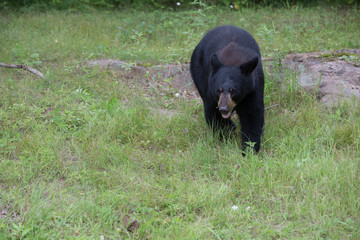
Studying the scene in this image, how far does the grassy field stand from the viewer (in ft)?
11.0

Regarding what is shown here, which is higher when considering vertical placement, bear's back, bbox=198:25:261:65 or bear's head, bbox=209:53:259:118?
bear's back, bbox=198:25:261:65

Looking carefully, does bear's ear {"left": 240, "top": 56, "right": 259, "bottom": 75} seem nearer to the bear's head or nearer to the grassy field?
the bear's head

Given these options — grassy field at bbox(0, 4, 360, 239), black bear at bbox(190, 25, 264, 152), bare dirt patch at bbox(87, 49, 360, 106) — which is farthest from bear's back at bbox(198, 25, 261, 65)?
bare dirt patch at bbox(87, 49, 360, 106)

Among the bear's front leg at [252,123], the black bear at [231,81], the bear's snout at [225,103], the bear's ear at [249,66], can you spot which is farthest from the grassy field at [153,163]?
the bear's ear at [249,66]

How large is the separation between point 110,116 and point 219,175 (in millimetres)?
1758

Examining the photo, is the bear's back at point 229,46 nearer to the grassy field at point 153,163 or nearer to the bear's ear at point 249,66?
the bear's ear at point 249,66

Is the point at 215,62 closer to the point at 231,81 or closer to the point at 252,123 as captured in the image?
the point at 231,81

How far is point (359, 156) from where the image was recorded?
164 inches

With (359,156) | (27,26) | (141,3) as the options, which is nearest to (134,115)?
(359,156)

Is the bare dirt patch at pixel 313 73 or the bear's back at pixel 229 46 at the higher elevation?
the bear's back at pixel 229 46

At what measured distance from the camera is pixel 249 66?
13.5 ft

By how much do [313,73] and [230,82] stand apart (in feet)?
7.35

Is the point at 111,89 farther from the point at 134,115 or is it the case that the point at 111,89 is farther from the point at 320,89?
the point at 320,89

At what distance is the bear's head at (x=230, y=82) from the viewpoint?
4.07 metres
